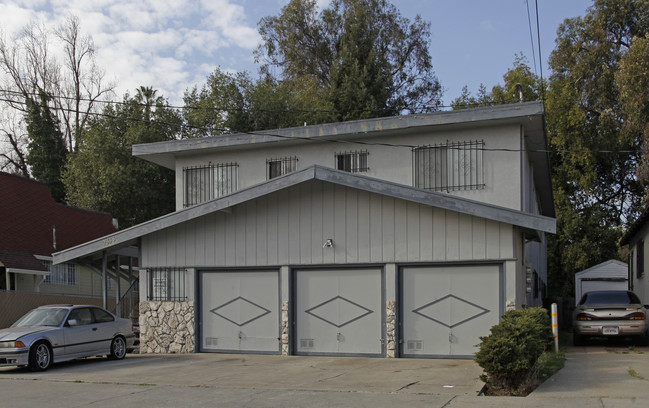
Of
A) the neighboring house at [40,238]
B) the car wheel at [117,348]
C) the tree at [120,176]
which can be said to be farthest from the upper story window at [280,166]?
the tree at [120,176]

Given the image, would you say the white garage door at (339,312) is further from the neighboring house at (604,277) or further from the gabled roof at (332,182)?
the neighboring house at (604,277)

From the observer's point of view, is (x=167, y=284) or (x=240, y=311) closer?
(x=240, y=311)

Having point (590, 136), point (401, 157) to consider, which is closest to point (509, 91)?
point (590, 136)

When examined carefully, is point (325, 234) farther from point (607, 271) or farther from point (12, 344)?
point (607, 271)

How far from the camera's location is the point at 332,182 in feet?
50.2

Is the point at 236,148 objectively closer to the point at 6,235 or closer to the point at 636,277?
the point at 6,235

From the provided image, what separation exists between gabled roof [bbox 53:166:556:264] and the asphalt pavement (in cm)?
288

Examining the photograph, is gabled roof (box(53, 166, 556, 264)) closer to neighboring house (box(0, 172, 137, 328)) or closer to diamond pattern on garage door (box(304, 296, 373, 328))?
diamond pattern on garage door (box(304, 296, 373, 328))

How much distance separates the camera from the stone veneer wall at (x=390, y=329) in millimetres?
15172

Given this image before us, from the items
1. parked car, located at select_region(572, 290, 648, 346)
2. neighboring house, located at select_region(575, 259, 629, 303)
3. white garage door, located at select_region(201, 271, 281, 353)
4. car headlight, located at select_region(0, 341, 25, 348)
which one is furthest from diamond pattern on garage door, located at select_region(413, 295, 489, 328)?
neighboring house, located at select_region(575, 259, 629, 303)

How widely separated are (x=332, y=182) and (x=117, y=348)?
658 cm

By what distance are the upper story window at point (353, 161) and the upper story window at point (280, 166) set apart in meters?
1.34

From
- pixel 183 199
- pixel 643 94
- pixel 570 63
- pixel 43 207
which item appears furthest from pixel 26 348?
pixel 570 63

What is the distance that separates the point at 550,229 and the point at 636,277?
14054 mm
